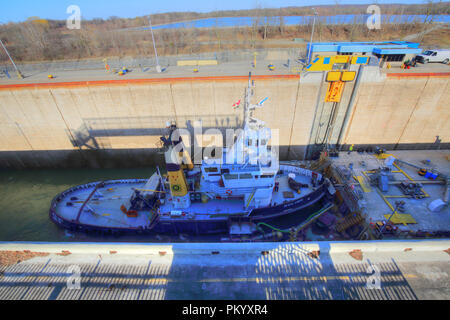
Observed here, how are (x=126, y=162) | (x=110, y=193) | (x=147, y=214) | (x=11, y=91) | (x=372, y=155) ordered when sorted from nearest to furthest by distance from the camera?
1. (x=147, y=214)
2. (x=110, y=193)
3. (x=372, y=155)
4. (x=11, y=91)
5. (x=126, y=162)

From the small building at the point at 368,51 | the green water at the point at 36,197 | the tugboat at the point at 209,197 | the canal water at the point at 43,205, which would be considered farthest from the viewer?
the small building at the point at 368,51

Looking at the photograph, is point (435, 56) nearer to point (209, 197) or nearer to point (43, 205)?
point (209, 197)

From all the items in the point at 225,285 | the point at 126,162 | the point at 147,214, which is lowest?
the point at 126,162

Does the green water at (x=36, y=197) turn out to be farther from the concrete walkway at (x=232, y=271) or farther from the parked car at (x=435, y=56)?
the parked car at (x=435, y=56)

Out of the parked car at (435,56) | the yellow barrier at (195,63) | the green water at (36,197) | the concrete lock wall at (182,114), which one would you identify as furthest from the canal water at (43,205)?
the parked car at (435,56)

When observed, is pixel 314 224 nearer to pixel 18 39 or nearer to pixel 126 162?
pixel 126 162

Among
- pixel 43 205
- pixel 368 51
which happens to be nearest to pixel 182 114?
pixel 43 205

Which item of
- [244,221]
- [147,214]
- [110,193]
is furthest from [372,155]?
[110,193]
